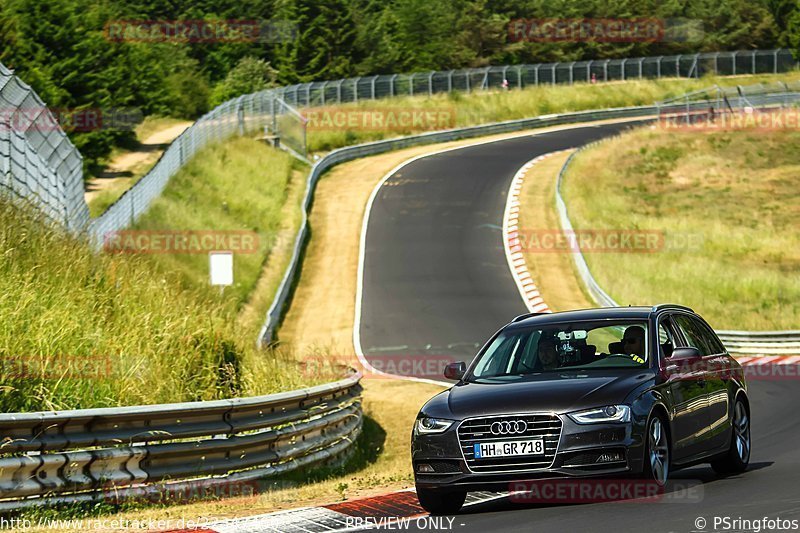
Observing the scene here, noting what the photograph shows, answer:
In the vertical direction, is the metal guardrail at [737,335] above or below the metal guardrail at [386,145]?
below

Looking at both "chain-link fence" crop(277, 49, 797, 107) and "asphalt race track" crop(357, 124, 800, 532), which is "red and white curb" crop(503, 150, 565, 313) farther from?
"chain-link fence" crop(277, 49, 797, 107)

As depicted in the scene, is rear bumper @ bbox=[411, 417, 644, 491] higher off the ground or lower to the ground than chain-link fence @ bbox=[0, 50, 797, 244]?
lower

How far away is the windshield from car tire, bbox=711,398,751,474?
5.56 ft

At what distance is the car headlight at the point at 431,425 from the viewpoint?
9305 mm

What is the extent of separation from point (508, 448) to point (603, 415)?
766 mm

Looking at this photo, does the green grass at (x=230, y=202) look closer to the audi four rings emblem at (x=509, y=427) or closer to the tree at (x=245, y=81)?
the audi four rings emblem at (x=509, y=427)

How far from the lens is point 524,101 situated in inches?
2990

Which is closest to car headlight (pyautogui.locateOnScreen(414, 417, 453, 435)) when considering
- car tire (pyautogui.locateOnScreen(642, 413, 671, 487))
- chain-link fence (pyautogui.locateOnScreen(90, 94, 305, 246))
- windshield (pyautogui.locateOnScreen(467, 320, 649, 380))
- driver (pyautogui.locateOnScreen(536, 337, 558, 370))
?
windshield (pyautogui.locateOnScreen(467, 320, 649, 380))

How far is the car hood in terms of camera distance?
356 inches

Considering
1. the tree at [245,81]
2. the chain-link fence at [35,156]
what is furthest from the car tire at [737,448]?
the tree at [245,81]

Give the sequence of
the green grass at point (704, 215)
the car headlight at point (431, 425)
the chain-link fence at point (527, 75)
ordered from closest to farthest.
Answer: the car headlight at point (431, 425) → the green grass at point (704, 215) → the chain-link fence at point (527, 75)

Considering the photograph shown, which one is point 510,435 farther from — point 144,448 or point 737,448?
point 737,448

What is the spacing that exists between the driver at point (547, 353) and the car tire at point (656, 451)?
106cm

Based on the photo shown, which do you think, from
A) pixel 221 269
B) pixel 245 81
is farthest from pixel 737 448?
pixel 245 81
